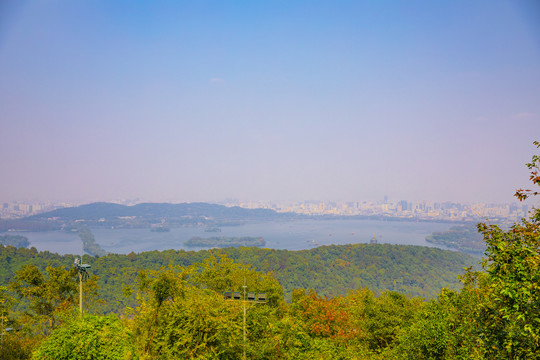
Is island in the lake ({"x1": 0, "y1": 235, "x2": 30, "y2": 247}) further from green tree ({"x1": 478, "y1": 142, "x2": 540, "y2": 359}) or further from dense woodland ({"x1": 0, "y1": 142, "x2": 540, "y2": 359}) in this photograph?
green tree ({"x1": 478, "y1": 142, "x2": 540, "y2": 359})

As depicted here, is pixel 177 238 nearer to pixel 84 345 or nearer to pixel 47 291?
pixel 47 291

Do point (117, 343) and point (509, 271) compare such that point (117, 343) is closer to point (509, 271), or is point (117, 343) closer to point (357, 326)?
point (509, 271)

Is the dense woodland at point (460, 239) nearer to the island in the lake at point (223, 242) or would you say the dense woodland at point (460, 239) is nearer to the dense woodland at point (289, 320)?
the island in the lake at point (223, 242)

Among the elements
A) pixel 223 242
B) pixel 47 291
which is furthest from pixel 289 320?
pixel 223 242

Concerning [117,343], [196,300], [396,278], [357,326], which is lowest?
[396,278]

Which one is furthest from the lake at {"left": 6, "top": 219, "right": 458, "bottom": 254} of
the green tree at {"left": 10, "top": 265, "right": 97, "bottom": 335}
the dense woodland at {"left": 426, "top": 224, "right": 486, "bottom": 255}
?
the green tree at {"left": 10, "top": 265, "right": 97, "bottom": 335}

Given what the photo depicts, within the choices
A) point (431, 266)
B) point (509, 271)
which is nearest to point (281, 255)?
point (431, 266)
